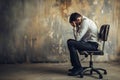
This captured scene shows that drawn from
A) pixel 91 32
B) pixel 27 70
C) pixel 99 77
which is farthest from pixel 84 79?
pixel 27 70

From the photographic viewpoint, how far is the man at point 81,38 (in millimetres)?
6727

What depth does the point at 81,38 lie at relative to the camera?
22.3 feet

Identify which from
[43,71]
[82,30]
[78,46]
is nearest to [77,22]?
[82,30]

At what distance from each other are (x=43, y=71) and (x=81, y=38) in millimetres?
1298

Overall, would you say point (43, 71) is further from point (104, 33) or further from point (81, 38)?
point (104, 33)

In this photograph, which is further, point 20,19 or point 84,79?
point 20,19

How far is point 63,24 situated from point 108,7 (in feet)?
4.05

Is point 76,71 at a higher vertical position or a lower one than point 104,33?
lower

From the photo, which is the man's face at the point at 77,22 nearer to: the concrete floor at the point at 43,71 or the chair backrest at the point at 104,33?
the chair backrest at the point at 104,33

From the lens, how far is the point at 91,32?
6.82 metres

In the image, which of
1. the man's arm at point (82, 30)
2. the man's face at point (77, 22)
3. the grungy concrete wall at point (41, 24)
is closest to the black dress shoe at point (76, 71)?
the man's arm at point (82, 30)

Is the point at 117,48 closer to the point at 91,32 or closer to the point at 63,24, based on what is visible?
the point at 63,24

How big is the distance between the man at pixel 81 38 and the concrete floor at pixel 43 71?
1.54 feet

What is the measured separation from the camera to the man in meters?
6.73
